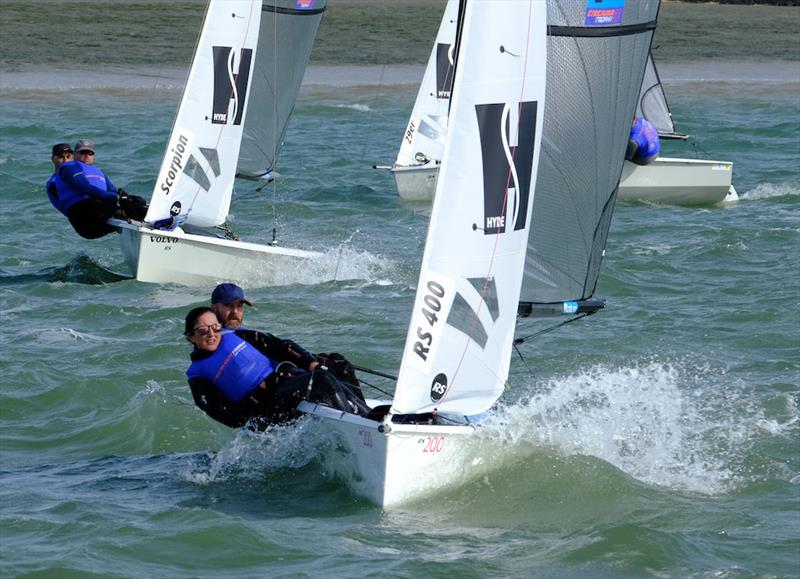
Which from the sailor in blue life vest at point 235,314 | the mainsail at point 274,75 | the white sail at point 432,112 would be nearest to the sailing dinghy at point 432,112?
the white sail at point 432,112

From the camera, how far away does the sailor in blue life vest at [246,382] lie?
6.94 meters

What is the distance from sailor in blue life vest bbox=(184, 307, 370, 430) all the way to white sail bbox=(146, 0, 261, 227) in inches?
189

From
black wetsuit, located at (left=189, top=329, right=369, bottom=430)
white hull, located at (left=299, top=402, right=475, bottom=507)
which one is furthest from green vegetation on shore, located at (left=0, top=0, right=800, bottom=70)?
white hull, located at (left=299, top=402, right=475, bottom=507)

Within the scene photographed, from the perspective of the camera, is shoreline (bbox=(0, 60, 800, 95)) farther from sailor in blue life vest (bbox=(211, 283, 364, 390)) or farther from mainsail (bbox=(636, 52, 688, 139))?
sailor in blue life vest (bbox=(211, 283, 364, 390))

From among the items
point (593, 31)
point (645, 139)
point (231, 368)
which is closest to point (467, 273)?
point (231, 368)

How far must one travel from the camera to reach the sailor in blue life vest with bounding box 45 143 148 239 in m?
11.5

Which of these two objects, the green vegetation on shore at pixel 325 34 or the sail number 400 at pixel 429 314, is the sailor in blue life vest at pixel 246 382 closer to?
the sail number 400 at pixel 429 314

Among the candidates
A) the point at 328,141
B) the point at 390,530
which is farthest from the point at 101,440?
the point at 328,141

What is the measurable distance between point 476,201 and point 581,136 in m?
1.29

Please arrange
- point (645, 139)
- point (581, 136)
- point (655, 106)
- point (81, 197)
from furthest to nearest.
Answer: point (655, 106) → point (645, 139) → point (81, 197) → point (581, 136)

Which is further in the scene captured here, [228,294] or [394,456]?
[228,294]

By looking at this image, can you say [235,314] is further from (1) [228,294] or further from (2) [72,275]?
(2) [72,275]

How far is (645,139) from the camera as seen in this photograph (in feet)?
51.1

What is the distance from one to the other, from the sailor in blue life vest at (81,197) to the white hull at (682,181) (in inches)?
243
